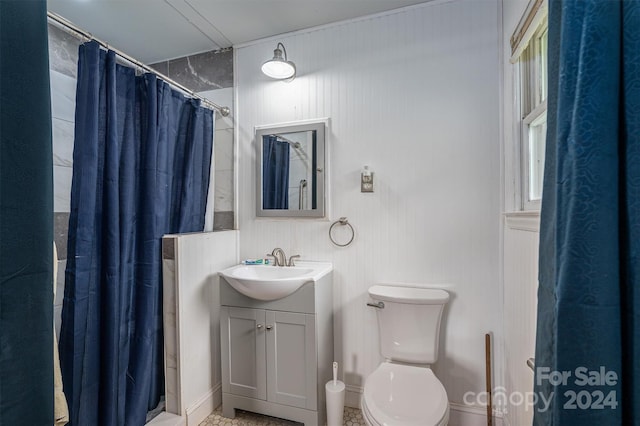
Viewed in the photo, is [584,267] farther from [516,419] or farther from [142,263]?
[142,263]

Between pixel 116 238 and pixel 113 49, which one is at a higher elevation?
pixel 113 49

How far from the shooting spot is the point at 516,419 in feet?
4.52

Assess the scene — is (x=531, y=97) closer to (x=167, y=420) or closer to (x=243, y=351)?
(x=243, y=351)

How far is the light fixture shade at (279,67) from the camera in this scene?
1901 millimetres

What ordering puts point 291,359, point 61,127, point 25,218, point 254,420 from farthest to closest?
point 254,420, point 291,359, point 61,127, point 25,218

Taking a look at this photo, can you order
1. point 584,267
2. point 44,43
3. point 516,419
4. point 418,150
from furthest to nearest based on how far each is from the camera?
point 418,150
point 516,419
point 44,43
point 584,267

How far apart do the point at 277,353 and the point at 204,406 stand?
0.63m

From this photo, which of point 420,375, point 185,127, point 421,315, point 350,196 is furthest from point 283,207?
point 420,375

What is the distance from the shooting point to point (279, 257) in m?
2.13

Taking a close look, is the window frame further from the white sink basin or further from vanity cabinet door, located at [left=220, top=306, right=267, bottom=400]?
vanity cabinet door, located at [left=220, top=306, right=267, bottom=400]

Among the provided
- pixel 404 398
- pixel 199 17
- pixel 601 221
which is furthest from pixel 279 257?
pixel 601 221

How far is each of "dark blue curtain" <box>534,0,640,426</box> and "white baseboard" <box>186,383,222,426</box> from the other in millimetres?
1880

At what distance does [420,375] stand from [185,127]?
2082mm

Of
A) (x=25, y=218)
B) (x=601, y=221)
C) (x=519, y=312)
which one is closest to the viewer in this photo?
(x=601, y=221)
